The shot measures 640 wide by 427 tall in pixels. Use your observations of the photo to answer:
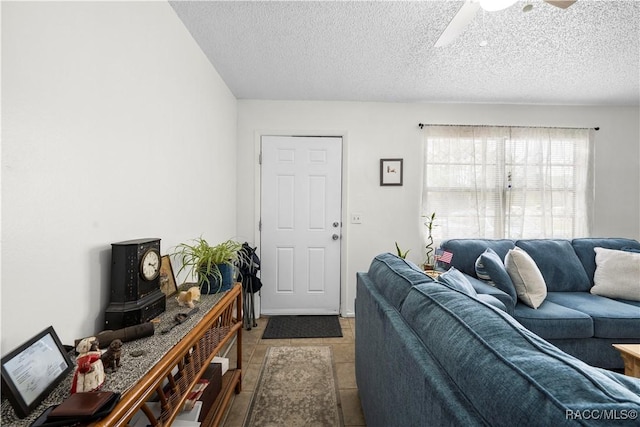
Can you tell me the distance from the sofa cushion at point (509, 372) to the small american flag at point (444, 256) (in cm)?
198

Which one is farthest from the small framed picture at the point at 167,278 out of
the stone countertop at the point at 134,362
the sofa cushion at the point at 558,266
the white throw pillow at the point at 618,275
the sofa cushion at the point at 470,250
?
the white throw pillow at the point at 618,275

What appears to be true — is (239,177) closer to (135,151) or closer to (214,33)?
(214,33)

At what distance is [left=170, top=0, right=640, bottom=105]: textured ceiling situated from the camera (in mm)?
1783

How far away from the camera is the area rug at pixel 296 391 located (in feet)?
5.64

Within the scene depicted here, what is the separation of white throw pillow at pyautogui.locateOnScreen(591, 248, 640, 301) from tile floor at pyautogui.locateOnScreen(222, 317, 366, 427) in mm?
2275

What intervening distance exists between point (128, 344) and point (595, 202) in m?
4.63

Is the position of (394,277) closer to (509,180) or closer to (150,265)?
(150,265)

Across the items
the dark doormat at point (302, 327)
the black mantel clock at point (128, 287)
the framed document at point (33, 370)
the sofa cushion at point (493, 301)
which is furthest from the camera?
the dark doormat at point (302, 327)

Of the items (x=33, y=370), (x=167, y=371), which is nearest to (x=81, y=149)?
(x=33, y=370)

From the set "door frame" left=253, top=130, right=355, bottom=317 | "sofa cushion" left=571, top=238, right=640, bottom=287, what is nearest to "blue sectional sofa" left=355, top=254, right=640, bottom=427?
"door frame" left=253, top=130, right=355, bottom=317

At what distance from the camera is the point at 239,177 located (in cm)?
334

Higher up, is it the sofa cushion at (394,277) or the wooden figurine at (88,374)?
the sofa cushion at (394,277)

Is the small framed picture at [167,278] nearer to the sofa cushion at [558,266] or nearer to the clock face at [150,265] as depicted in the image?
the clock face at [150,265]

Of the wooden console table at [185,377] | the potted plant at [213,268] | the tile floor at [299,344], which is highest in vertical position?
the potted plant at [213,268]
